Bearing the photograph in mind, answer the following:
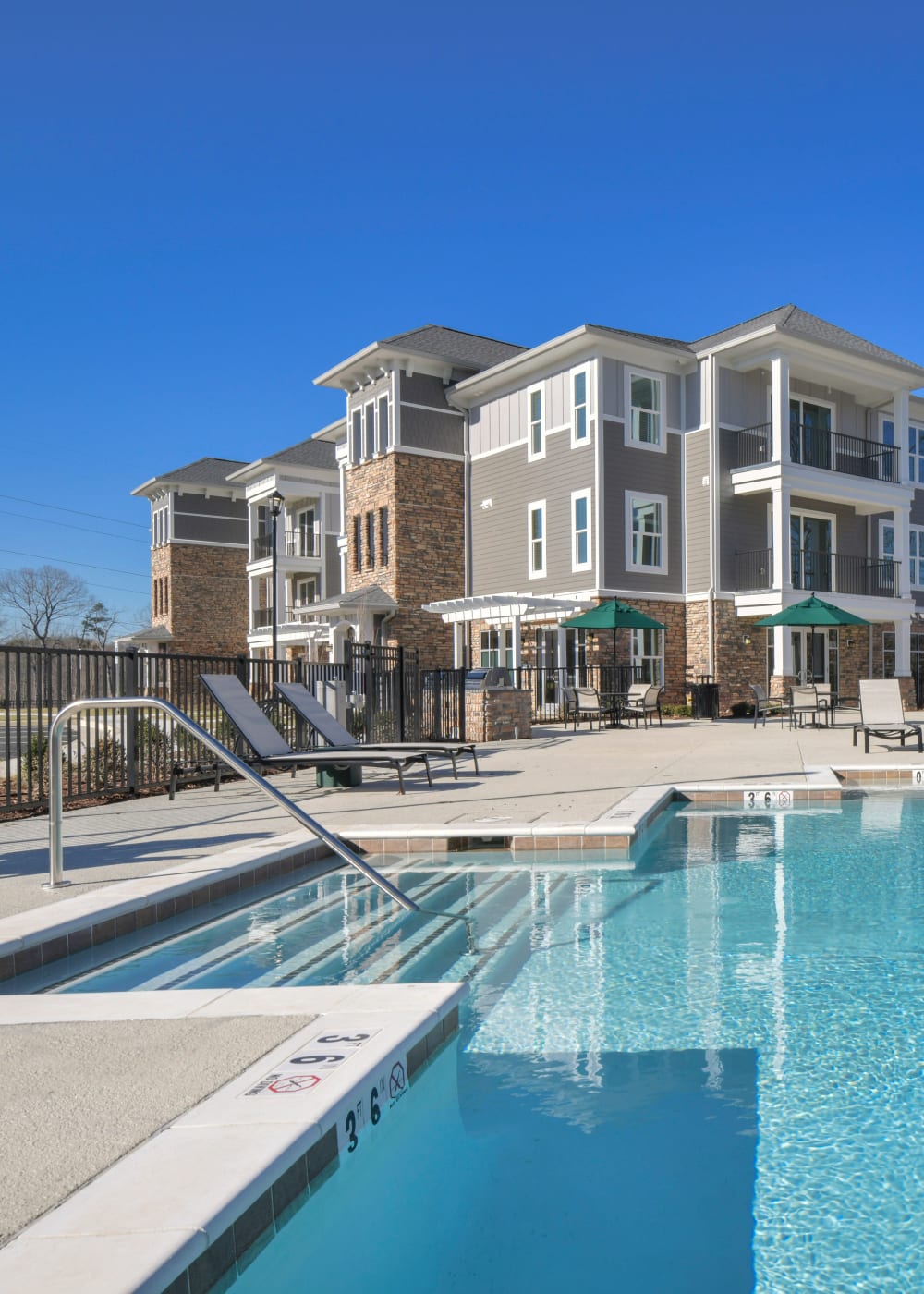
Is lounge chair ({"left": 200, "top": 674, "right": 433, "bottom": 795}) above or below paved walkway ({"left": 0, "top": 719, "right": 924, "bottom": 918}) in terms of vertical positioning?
above

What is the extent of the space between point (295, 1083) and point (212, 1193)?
590mm

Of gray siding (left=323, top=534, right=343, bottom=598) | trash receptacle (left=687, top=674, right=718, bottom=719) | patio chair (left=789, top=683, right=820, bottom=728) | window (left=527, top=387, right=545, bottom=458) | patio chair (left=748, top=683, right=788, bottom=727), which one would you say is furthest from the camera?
gray siding (left=323, top=534, right=343, bottom=598)

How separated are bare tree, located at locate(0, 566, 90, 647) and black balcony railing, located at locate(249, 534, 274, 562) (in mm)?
28980

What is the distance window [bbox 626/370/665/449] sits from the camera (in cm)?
2327

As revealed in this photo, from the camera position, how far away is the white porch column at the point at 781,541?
74.8 feet

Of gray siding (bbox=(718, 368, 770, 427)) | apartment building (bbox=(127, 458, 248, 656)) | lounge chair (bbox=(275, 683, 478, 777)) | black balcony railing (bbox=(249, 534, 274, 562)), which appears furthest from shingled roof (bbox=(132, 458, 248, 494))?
lounge chair (bbox=(275, 683, 478, 777))

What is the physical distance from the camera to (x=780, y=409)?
74.9 feet

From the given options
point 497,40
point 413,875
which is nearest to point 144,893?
point 413,875

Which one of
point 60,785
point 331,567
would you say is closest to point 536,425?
point 331,567

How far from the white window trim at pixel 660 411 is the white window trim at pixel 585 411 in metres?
0.91

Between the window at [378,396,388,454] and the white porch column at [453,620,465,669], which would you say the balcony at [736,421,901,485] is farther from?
the window at [378,396,388,454]

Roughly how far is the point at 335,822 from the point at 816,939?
12.3 feet

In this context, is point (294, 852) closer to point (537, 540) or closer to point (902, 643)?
point (537, 540)

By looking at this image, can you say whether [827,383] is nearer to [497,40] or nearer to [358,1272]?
[497,40]
